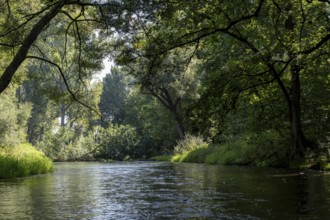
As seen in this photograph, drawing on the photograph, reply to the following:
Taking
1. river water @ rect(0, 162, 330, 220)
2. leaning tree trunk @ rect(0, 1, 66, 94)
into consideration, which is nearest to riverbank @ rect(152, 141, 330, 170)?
river water @ rect(0, 162, 330, 220)

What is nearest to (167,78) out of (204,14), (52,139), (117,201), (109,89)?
(52,139)

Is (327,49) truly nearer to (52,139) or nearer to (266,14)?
(266,14)

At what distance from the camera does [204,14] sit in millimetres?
12391

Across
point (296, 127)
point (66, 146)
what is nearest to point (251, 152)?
point (296, 127)

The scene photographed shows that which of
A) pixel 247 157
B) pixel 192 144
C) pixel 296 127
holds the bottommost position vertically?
pixel 247 157

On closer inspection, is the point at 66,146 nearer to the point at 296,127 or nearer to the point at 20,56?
the point at 296,127

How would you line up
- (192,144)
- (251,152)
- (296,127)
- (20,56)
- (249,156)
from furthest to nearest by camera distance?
(192,144) < (251,152) < (249,156) < (296,127) < (20,56)

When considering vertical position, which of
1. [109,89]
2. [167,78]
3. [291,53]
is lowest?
[291,53]

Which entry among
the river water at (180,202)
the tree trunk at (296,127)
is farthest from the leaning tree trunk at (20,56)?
the tree trunk at (296,127)

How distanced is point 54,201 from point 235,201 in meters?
4.08

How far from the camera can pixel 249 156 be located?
22.9 metres

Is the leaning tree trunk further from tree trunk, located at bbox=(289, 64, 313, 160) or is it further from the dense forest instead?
tree trunk, located at bbox=(289, 64, 313, 160)

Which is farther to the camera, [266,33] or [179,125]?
[179,125]

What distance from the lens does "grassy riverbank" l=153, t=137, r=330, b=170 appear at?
58.2ft
